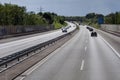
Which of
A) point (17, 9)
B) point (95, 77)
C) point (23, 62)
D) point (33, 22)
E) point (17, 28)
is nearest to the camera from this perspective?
point (95, 77)

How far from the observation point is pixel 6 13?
302 ft

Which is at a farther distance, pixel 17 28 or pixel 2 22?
pixel 2 22

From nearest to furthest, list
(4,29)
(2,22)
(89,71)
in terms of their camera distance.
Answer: (89,71)
(4,29)
(2,22)

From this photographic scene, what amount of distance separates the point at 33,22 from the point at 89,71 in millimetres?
105958

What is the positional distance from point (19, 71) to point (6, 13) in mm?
76425

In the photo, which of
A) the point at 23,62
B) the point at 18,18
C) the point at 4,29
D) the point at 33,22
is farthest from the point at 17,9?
the point at 23,62

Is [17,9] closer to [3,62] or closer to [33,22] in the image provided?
[33,22]

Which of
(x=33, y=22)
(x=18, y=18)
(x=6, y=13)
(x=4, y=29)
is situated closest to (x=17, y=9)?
(x=18, y=18)

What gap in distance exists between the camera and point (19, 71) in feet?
55.8

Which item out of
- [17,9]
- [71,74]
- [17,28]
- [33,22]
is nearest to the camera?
[71,74]

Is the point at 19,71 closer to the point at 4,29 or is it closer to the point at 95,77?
the point at 95,77

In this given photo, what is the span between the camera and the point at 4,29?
66.6 m

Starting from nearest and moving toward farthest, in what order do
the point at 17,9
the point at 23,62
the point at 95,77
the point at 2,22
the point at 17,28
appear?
1. the point at 95,77
2. the point at 23,62
3. the point at 17,28
4. the point at 2,22
5. the point at 17,9

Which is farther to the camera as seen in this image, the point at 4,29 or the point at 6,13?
the point at 6,13
